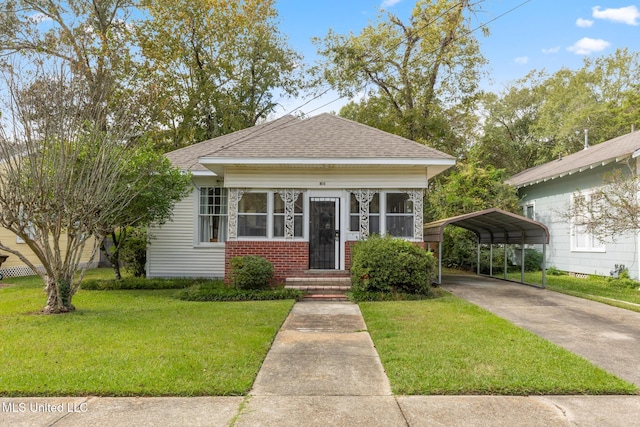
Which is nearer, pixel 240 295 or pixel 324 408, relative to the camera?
pixel 324 408

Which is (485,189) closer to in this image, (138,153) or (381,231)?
(381,231)

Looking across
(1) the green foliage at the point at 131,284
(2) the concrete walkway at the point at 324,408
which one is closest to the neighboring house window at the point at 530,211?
(1) the green foliage at the point at 131,284

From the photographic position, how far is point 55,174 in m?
7.64

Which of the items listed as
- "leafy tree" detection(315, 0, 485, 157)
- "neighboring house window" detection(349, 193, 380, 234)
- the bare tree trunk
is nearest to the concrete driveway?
"neighboring house window" detection(349, 193, 380, 234)

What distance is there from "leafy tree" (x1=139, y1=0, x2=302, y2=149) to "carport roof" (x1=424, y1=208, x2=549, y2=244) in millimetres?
15059

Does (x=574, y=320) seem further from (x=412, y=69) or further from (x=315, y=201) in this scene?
(x=412, y=69)

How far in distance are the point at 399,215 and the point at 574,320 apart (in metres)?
5.01

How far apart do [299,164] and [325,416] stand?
8.14 m

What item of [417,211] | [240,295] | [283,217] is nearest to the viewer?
[240,295]

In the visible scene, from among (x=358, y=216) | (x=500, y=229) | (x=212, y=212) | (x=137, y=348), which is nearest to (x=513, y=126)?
(x=500, y=229)

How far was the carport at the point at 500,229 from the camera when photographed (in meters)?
11.2

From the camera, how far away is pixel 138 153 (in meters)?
10.9

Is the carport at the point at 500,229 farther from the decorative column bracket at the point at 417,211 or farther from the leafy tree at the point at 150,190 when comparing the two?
the leafy tree at the point at 150,190

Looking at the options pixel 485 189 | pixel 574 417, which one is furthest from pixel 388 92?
pixel 574 417
